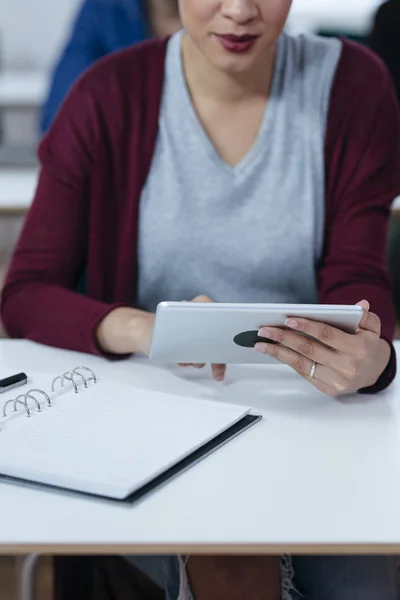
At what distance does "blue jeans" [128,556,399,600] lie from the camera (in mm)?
1075

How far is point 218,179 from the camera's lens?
4.72 ft

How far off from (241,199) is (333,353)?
1.39ft

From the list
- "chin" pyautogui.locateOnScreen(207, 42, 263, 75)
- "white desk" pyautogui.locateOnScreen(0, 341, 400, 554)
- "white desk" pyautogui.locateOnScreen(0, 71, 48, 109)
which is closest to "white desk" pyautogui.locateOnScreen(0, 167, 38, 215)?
"chin" pyautogui.locateOnScreen(207, 42, 263, 75)

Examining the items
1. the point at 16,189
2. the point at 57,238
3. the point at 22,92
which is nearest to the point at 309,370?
the point at 57,238

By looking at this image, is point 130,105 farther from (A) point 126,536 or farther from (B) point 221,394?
(A) point 126,536

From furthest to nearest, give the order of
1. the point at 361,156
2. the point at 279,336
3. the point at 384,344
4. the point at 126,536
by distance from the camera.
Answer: the point at 361,156
the point at 384,344
the point at 279,336
the point at 126,536

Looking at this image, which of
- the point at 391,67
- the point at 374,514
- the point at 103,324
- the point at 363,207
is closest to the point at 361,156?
the point at 363,207

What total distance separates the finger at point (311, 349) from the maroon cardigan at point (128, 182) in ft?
0.94

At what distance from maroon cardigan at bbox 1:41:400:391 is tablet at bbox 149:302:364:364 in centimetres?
31

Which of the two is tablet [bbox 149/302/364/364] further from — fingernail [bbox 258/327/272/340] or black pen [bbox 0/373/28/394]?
black pen [bbox 0/373/28/394]

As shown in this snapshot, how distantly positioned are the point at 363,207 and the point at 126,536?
766mm

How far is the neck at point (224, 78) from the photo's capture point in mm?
1443

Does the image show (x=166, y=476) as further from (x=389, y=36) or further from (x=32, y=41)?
(x=32, y=41)

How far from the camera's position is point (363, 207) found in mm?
1415
